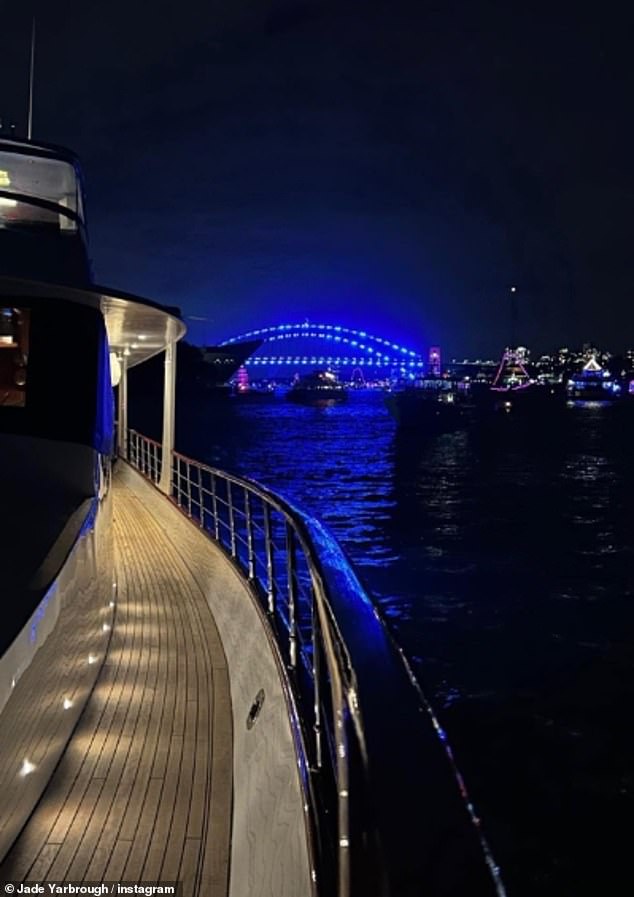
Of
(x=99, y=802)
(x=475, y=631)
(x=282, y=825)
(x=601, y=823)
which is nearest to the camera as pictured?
(x=282, y=825)

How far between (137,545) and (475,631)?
213 inches

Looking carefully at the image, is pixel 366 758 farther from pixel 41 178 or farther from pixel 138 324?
pixel 41 178

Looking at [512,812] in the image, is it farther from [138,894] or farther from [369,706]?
[369,706]

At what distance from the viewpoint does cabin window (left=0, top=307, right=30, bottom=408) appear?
212 inches

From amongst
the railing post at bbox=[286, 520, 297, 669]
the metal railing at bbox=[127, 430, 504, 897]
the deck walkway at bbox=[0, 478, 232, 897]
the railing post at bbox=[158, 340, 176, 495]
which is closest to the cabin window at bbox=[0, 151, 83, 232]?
the railing post at bbox=[158, 340, 176, 495]

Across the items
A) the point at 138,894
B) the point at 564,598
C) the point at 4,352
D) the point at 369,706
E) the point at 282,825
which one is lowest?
the point at 564,598

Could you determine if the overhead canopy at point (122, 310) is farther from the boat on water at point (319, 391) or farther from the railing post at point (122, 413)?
the boat on water at point (319, 391)

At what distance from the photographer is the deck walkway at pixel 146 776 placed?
8.80 ft

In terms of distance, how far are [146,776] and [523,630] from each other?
9.33 meters

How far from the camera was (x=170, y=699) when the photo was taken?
164 inches

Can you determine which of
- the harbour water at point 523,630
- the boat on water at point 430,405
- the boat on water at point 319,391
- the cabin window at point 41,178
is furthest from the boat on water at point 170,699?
the boat on water at point 319,391

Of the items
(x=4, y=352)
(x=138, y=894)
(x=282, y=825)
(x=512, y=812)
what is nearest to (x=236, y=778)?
(x=138, y=894)

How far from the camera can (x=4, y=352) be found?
551 cm

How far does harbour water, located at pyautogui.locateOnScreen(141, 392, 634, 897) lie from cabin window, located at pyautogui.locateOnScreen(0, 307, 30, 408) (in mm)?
1987
